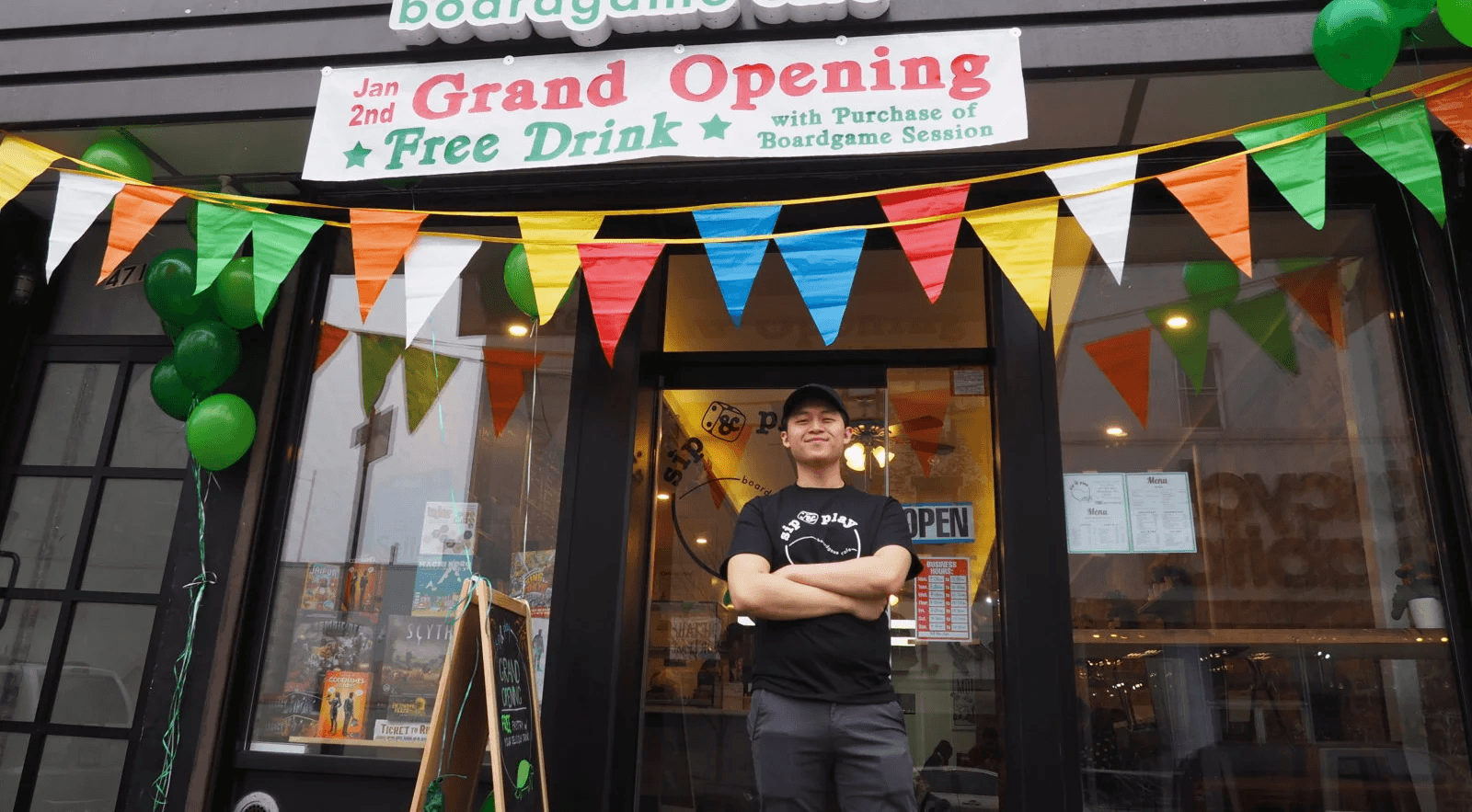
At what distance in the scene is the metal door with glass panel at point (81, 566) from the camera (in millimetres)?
3869

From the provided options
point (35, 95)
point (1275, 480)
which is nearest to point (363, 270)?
point (35, 95)

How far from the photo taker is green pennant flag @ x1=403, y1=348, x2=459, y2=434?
402cm

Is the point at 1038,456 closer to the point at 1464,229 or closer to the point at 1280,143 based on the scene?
the point at 1280,143

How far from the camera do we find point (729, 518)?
4266 millimetres

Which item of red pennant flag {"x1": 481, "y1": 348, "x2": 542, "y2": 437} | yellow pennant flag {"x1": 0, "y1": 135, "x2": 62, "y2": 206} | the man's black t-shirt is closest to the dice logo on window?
red pennant flag {"x1": 481, "y1": 348, "x2": 542, "y2": 437}

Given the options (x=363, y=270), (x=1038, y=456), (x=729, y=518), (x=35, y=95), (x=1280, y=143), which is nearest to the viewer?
(x=1280, y=143)

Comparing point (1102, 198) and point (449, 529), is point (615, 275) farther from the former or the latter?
point (1102, 198)

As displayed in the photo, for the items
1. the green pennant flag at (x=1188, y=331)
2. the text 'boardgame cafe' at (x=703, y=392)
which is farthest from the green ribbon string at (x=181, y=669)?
the green pennant flag at (x=1188, y=331)

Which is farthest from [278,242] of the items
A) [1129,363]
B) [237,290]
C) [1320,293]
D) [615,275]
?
[1320,293]

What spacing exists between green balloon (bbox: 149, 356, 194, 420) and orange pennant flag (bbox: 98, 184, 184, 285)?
745mm

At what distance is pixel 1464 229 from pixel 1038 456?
169cm

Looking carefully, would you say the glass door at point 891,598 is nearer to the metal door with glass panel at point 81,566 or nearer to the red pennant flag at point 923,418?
the red pennant flag at point 923,418

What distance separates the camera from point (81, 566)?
409 cm

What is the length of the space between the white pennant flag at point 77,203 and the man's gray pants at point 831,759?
Result: 2792mm
